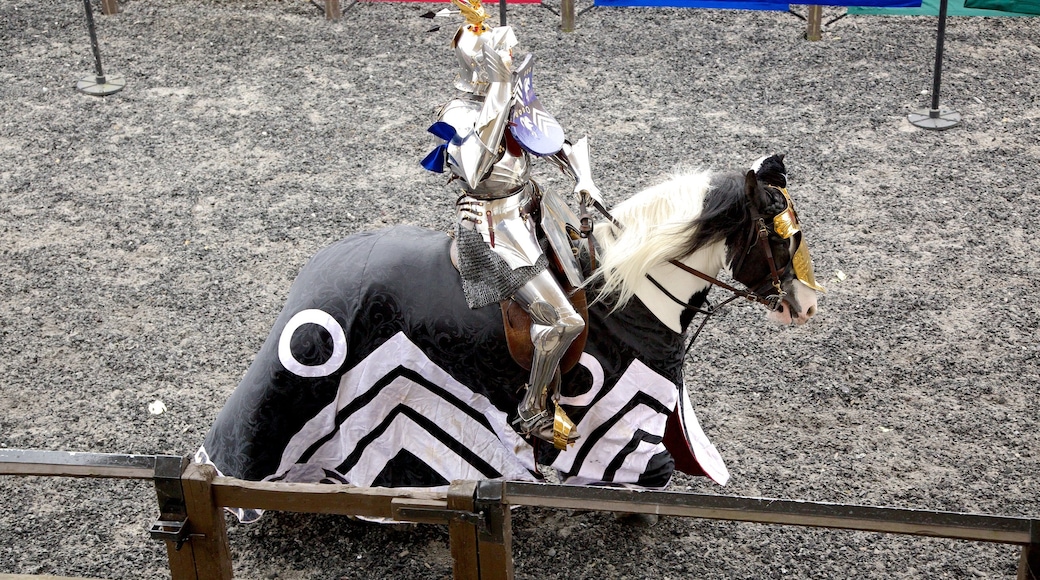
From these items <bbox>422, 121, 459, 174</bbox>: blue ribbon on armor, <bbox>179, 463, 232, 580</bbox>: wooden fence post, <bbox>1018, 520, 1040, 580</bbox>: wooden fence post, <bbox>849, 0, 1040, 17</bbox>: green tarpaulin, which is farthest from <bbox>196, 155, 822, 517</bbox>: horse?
<bbox>849, 0, 1040, 17</bbox>: green tarpaulin

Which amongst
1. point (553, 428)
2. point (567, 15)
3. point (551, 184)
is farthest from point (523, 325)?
point (567, 15)

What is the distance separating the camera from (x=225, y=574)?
255cm

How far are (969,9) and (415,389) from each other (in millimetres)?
6190

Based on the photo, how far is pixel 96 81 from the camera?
7.01 meters

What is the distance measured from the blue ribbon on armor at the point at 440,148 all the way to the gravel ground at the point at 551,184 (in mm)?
1320

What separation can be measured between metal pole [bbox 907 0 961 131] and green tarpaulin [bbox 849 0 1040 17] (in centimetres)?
137

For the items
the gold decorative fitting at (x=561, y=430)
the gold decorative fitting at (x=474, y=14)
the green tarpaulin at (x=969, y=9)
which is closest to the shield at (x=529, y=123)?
the gold decorative fitting at (x=474, y=14)

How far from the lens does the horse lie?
321 centimetres

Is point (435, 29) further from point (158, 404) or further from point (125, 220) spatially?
point (158, 404)

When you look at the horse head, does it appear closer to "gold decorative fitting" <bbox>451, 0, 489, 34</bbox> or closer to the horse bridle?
Result: the horse bridle

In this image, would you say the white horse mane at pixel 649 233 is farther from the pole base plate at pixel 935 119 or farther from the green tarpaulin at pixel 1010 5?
the green tarpaulin at pixel 1010 5

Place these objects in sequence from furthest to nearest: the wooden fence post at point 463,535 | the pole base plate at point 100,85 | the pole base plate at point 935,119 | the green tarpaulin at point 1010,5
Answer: the green tarpaulin at point 1010,5 → the pole base plate at point 100,85 → the pole base plate at point 935,119 → the wooden fence post at point 463,535

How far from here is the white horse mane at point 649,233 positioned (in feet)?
10.4

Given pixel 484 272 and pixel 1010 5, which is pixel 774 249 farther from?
pixel 1010 5
